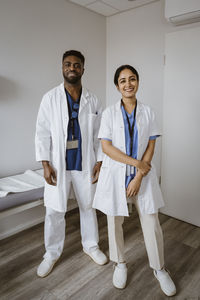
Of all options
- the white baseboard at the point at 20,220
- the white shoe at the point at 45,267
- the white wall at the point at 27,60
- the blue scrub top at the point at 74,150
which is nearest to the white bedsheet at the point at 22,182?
the white wall at the point at 27,60

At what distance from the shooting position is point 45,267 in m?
1.96

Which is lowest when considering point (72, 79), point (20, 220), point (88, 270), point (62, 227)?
point (88, 270)

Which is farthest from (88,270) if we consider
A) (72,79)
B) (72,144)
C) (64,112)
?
(72,79)

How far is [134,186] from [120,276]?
691 millimetres

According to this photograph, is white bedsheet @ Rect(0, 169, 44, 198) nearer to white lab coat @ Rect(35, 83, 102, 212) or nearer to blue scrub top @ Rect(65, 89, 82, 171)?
white lab coat @ Rect(35, 83, 102, 212)

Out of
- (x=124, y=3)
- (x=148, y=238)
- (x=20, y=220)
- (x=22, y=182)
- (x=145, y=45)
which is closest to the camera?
(x=148, y=238)

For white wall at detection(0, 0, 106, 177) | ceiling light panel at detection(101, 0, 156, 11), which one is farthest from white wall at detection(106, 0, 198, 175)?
white wall at detection(0, 0, 106, 177)

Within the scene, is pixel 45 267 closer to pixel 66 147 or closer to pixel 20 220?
pixel 20 220

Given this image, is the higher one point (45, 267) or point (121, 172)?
point (121, 172)

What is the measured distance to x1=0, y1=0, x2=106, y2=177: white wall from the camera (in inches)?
92.4

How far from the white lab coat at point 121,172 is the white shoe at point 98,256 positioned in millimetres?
582

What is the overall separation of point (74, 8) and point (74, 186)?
206cm

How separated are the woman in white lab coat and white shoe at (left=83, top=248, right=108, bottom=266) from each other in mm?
465

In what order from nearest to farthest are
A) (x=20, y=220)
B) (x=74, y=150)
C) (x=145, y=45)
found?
(x=74, y=150) → (x=20, y=220) → (x=145, y=45)
